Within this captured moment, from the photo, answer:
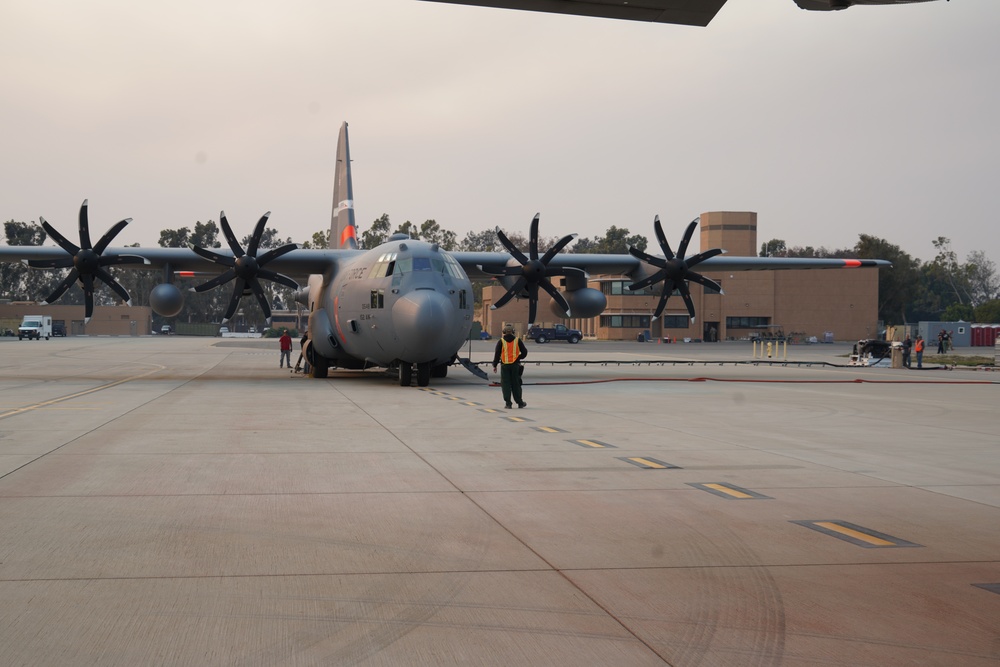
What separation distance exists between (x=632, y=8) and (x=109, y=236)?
81.7ft

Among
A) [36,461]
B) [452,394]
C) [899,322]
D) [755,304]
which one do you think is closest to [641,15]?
[36,461]

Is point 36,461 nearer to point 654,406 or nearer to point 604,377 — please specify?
point 654,406

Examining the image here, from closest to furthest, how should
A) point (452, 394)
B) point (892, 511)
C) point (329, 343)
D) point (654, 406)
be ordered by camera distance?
point (892, 511), point (654, 406), point (452, 394), point (329, 343)

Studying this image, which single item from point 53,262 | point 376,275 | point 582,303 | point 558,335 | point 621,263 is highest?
point 621,263

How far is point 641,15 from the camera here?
709 centimetres

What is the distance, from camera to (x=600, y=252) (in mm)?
138500

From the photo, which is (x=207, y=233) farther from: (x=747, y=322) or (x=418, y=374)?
(x=418, y=374)

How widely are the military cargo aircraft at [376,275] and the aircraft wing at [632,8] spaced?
602 inches

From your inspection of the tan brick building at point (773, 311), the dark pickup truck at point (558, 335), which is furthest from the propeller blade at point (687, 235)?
the tan brick building at point (773, 311)

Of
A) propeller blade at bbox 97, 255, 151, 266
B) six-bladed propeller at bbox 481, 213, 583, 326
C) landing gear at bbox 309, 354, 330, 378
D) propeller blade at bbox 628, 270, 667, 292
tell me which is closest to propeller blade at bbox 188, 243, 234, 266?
propeller blade at bbox 97, 255, 151, 266

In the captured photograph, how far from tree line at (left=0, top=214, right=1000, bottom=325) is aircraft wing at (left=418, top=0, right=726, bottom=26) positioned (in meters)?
92.5

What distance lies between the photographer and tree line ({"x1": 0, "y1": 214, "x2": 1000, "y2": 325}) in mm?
107625

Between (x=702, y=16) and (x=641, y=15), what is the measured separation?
48 cm

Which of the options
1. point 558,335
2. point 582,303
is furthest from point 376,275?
point 558,335
